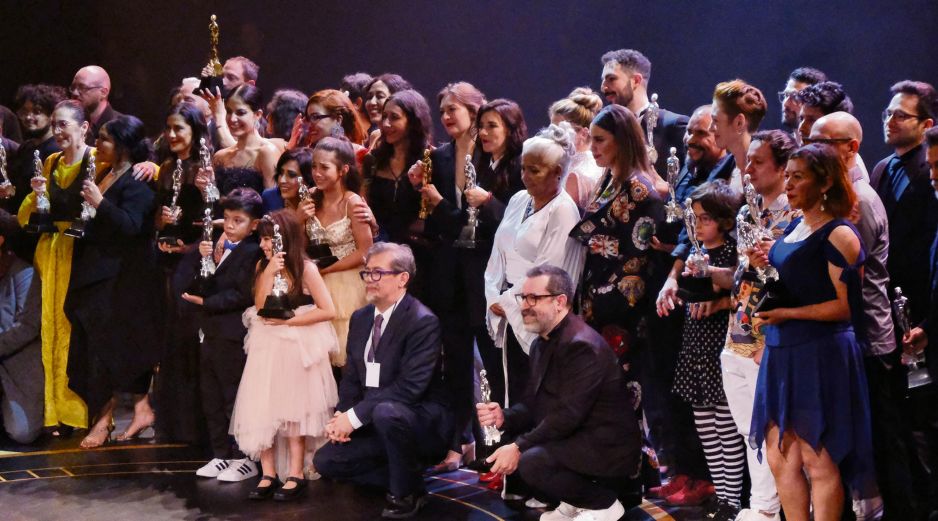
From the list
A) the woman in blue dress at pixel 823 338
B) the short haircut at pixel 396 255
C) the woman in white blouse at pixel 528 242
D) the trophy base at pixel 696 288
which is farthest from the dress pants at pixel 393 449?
the woman in blue dress at pixel 823 338

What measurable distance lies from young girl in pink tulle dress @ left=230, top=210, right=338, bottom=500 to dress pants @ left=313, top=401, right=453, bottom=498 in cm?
23

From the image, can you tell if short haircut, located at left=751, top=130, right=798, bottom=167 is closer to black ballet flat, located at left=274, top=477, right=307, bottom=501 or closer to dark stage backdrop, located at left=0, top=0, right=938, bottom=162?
dark stage backdrop, located at left=0, top=0, right=938, bottom=162

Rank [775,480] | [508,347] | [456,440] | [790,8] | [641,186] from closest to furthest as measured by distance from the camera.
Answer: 1. [775,480]
2. [641,186]
3. [508,347]
4. [456,440]
5. [790,8]

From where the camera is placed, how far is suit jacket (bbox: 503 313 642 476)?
15.8ft

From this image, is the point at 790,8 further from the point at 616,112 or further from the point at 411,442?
the point at 411,442

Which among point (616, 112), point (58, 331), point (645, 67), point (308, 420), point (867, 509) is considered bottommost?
point (867, 509)

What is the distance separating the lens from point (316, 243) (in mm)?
5891

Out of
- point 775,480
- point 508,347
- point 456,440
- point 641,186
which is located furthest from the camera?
point 456,440

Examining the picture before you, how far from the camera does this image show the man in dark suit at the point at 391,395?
524cm

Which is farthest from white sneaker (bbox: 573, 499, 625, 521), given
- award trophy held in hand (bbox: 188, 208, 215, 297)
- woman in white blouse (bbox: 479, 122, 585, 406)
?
award trophy held in hand (bbox: 188, 208, 215, 297)

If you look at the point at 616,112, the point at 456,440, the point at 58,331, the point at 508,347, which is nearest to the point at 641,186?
the point at 616,112

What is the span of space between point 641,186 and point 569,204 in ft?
1.21

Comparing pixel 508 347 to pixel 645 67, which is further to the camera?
pixel 645 67

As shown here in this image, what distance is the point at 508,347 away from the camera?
17.9 feet
